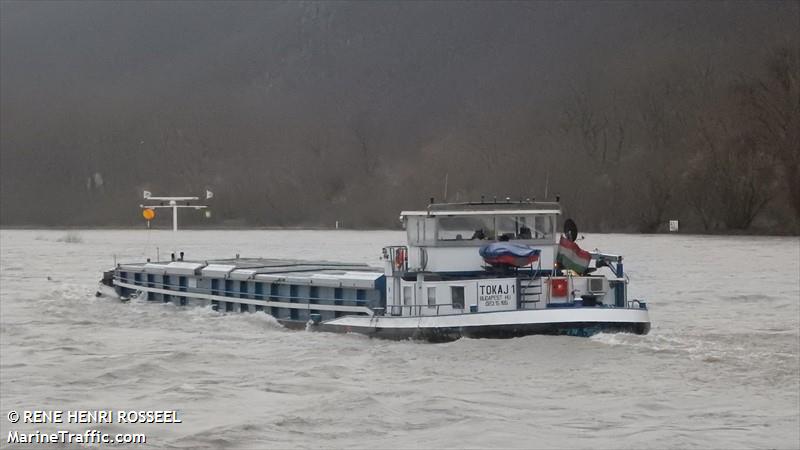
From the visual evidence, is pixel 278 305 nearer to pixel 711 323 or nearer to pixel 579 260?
pixel 579 260

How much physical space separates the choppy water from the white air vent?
201 centimetres

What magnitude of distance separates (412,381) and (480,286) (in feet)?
19.4

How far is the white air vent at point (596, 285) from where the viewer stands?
33469mm

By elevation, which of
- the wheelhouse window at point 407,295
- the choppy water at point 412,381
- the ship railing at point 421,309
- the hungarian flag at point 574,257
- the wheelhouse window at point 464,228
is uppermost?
the wheelhouse window at point 464,228

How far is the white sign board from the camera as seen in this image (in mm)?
33094

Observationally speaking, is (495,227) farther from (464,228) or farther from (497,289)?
(497,289)

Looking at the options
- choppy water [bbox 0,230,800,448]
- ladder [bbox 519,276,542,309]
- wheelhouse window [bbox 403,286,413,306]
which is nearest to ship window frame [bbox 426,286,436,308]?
wheelhouse window [bbox 403,286,413,306]

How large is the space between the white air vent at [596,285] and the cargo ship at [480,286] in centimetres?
3

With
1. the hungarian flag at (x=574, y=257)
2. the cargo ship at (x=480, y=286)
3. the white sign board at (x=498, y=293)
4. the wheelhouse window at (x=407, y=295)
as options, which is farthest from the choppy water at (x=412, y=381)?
the hungarian flag at (x=574, y=257)

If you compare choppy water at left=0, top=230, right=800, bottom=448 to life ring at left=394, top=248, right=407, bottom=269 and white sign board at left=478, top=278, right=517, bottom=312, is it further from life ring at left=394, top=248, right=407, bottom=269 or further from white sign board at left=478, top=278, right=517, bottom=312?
life ring at left=394, top=248, right=407, bottom=269

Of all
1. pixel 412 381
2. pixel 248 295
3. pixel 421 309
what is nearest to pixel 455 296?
pixel 421 309

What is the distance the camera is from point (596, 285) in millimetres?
33531

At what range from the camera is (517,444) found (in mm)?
21422

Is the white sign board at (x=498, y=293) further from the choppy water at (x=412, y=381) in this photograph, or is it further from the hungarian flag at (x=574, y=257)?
the hungarian flag at (x=574, y=257)
